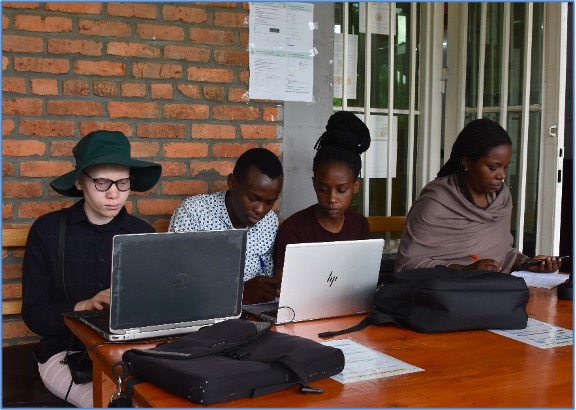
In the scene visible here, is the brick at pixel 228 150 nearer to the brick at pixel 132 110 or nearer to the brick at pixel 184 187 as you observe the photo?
the brick at pixel 184 187

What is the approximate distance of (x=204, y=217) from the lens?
2.96m

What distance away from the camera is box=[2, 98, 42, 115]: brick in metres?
3.03

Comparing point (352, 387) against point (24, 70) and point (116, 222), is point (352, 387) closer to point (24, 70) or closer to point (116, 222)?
point (116, 222)

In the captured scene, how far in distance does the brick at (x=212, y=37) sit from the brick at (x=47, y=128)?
73 centimetres

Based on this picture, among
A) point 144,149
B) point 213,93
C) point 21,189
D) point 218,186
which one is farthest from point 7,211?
point 213,93

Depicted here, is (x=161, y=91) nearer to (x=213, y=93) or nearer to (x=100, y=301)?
(x=213, y=93)

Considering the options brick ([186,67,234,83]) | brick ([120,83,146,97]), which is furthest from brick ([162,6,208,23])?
brick ([120,83,146,97])

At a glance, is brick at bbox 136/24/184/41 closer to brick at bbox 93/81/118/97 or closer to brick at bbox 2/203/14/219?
brick at bbox 93/81/118/97

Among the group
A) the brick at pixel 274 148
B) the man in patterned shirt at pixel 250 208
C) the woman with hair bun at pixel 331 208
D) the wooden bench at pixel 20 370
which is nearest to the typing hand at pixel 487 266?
the woman with hair bun at pixel 331 208

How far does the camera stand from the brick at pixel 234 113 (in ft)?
11.5

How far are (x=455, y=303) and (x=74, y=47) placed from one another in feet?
6.78

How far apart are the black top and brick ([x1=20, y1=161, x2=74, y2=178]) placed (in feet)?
2.25

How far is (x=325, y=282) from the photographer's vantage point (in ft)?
7.04

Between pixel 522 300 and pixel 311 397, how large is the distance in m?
0.91
